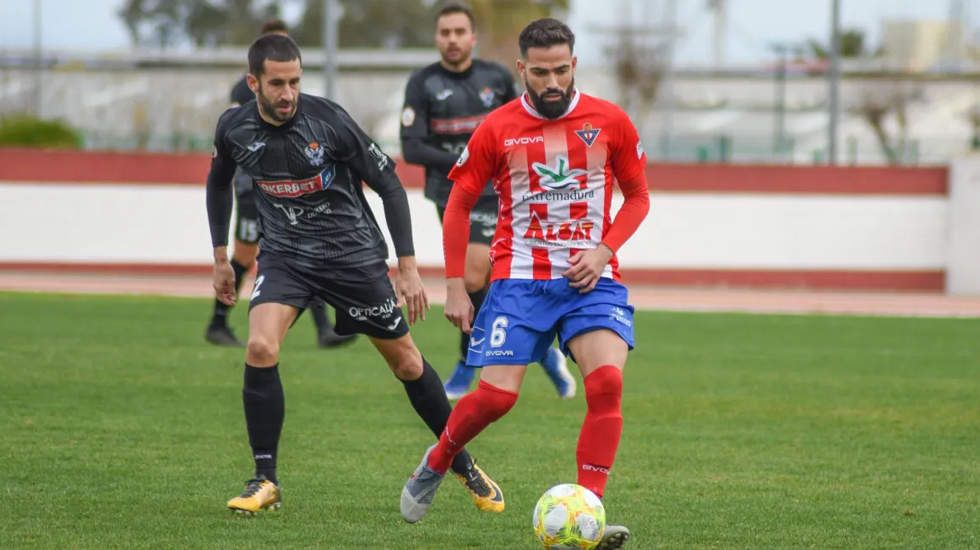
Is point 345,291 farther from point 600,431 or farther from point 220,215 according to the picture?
point 600,431

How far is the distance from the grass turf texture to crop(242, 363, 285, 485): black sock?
0.22 m

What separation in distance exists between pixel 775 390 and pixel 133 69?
3700 cm

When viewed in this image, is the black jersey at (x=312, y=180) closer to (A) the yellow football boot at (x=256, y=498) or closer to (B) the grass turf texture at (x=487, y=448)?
(A) the yellow football boot at (x=256, y=498)

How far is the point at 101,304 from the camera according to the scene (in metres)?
16.4

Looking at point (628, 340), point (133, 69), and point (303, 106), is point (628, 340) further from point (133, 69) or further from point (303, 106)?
point (133, 69)

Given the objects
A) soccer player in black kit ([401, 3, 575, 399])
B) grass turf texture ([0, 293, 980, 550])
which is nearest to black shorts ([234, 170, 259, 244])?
grass turf texture ([0, 293, 980, 550])

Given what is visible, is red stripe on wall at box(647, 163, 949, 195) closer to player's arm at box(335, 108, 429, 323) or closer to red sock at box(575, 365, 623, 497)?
player's arm at box(335, 108, 429, 323)

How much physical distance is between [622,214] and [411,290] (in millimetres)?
946

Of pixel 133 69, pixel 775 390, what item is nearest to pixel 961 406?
pixel 775 390

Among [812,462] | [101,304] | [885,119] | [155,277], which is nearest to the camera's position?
[812,462]

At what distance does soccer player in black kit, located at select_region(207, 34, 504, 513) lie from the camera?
6230 millimetres

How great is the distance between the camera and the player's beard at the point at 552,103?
5.75 m

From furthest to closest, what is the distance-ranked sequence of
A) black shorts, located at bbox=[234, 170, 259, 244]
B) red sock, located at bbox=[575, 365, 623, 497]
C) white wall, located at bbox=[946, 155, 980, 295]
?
white wall, located at bbox=[946, 155, 980, 295] → black shorts, located at bbox=[234, 170, 259, 244] → red sock, located at bbox=[575, 365, 623, 497]

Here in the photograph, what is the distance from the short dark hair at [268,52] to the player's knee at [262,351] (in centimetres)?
111
